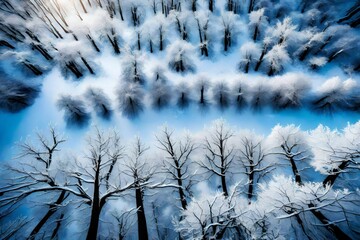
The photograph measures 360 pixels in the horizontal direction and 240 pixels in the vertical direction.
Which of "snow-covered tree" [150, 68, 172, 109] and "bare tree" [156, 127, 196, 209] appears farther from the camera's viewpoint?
"snow-covered tree" [150, 68, 172, 109]

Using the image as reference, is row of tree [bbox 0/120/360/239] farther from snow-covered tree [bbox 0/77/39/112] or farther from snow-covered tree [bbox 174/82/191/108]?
snow-covered tree [bbox 0/77/39/112]

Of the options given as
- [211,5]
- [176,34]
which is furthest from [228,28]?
[176,34]

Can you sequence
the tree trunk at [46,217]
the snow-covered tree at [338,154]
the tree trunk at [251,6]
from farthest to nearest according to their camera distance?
the tree trunk at [251,6]
the tree trunk at [46,217]
the snow-covered tree at [338,154]

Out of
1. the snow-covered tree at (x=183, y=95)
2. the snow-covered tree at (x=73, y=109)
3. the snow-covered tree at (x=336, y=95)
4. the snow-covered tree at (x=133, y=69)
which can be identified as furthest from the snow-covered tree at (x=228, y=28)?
the snow-covered tree at (x=73, y=109)

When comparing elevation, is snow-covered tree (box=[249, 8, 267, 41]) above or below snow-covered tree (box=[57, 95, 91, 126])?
above


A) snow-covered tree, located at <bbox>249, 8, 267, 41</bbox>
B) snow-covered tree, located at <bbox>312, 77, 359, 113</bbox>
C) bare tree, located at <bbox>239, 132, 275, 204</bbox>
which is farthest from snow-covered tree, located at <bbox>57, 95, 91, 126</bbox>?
snow-covered tree, located at <bbox>312, 77, 359, 113</bbox>

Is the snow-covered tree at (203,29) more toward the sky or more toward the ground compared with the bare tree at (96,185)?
more toward the sky

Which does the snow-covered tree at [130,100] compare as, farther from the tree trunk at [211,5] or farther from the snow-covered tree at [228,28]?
the tree trunk at [211,5]
